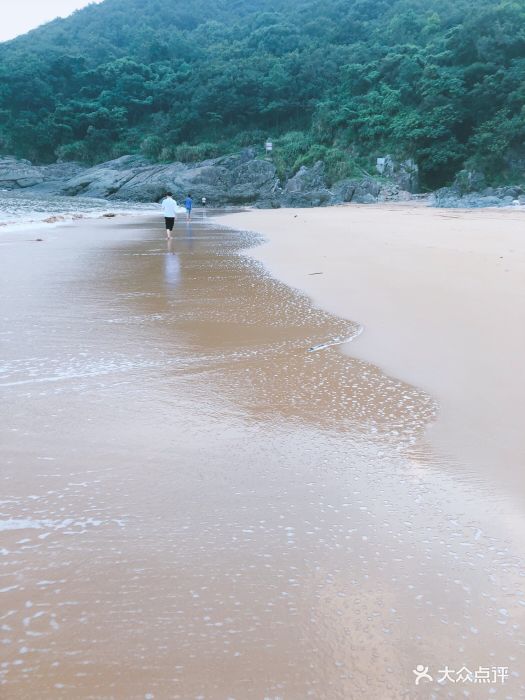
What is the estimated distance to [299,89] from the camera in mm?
40188

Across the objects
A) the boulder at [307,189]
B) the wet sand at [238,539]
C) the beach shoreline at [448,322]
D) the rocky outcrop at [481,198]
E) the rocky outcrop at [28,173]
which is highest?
the rocky outcrop at [28,173]

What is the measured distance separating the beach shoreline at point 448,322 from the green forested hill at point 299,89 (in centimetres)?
2389

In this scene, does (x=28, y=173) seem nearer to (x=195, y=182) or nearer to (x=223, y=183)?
(x=195, y=182)

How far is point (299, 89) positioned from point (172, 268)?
38.2m

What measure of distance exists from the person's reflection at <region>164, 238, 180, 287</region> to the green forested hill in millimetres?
24226

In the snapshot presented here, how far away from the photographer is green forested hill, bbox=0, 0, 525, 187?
29.6 m

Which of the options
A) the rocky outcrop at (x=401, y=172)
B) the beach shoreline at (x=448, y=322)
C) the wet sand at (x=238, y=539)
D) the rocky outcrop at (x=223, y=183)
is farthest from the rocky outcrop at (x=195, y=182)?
the wet sand at (x=238, y=539)

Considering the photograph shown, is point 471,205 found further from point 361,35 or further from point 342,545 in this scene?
point 361,35

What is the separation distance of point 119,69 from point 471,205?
131ft

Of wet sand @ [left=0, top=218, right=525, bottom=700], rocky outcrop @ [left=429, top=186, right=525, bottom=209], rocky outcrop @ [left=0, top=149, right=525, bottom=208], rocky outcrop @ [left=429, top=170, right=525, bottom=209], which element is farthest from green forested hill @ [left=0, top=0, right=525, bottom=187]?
wet sand @ [left=0, top=218, right=525, bottom=700]

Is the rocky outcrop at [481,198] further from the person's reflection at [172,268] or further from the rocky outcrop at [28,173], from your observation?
the rocky outcrop at [28,173]

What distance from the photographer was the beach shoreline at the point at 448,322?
2.15 meters

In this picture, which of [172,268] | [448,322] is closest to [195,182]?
[172,268]

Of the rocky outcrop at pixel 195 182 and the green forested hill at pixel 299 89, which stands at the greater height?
the green forested hill at pixel 299 89
